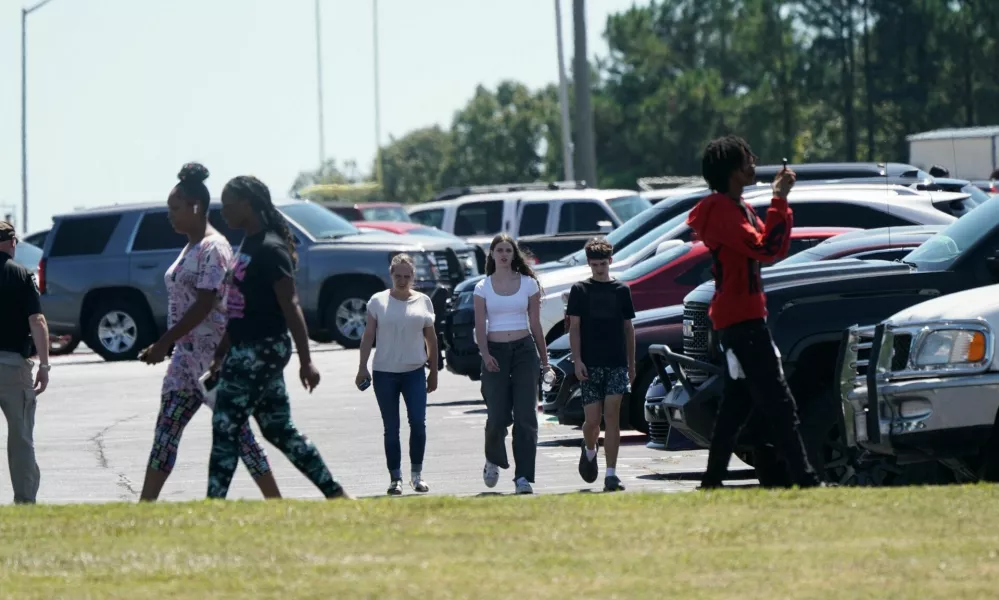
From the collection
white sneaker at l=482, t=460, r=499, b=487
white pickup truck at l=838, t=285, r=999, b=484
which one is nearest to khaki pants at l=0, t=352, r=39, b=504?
white sneaker at l=482, t=460, r=499, b=487

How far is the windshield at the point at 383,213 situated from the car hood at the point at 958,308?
29.3m

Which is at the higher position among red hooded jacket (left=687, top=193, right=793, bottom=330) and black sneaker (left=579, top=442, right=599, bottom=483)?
red hooded jacket (left=687, top=193, right=793, bottom=330)

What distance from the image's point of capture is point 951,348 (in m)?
9.46

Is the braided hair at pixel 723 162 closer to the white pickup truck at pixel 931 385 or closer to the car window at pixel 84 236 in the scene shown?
the white pickup truck at pixel 931 385

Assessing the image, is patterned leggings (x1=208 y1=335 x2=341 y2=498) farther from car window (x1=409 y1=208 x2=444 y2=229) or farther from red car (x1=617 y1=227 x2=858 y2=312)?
car window (x1=409 y1=208 x2=444 y2=229)

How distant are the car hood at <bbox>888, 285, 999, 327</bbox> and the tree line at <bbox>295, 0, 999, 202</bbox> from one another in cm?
6648

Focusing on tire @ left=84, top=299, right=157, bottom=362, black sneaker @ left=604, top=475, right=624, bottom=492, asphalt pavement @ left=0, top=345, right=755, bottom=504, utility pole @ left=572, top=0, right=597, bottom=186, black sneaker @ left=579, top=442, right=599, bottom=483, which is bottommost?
asphalt pavement @ left=0, top=345, right=755, bottom=504

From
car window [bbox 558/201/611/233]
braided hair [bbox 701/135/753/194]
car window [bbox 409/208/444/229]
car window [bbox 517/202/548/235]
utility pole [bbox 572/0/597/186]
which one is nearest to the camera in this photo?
braided hair [bbox 701/135/753/194]

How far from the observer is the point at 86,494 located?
1262 cm

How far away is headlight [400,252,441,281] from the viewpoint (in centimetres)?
2477

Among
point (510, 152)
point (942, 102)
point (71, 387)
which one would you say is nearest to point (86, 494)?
point (71, 387)

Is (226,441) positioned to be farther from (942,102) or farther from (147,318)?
(942,102)

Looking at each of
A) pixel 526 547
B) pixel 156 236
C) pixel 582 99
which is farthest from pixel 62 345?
pixel 526 547

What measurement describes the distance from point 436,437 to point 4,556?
850 cm
